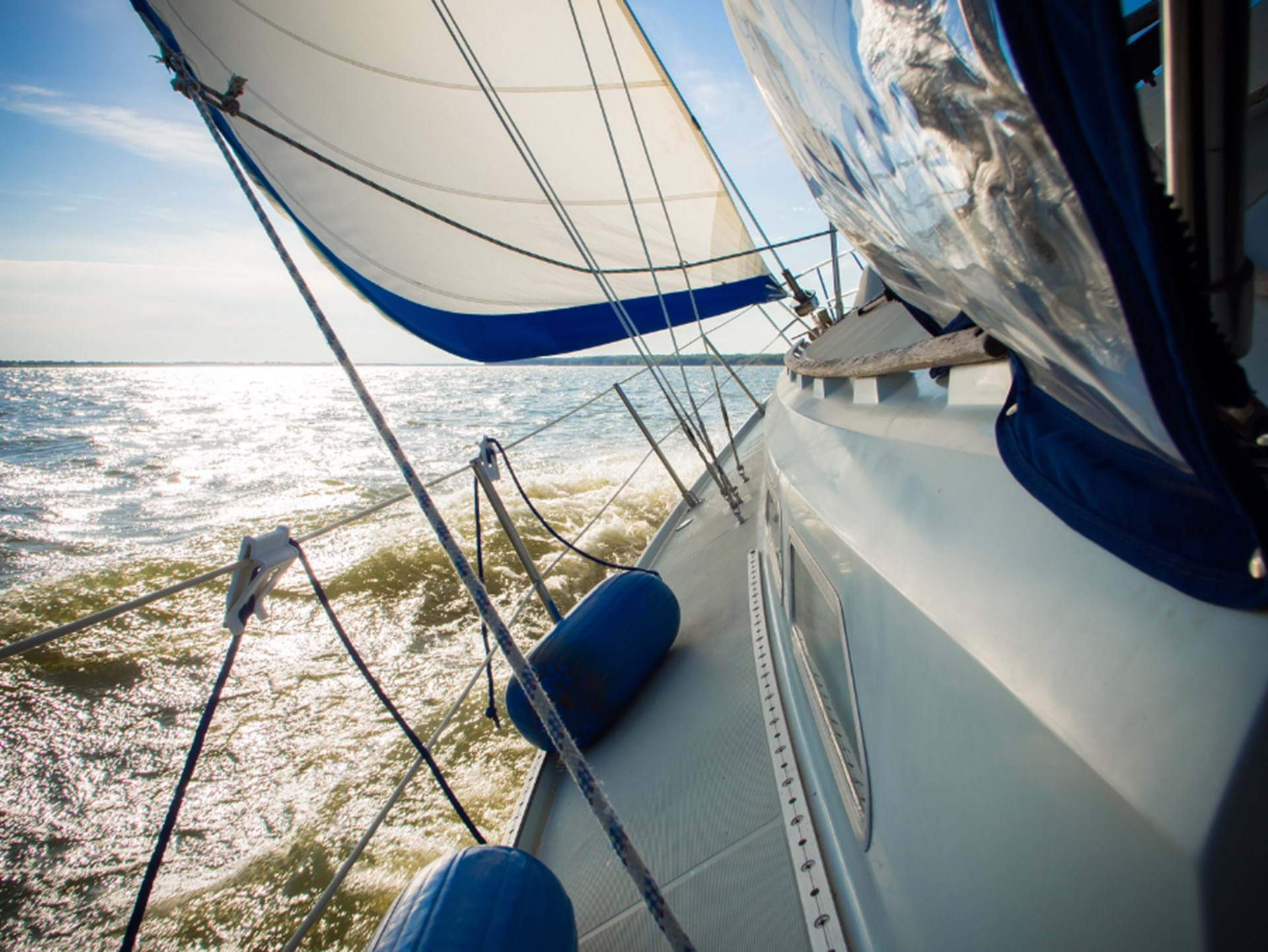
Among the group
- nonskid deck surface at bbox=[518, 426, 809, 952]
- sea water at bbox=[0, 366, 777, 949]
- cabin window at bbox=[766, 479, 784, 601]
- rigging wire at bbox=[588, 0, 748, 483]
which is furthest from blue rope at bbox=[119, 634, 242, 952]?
rigging wire at bbox=[588, 0, 748, 483]

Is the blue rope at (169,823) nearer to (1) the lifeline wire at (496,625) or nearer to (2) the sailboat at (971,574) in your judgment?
(2) the sailboat at (971,574)

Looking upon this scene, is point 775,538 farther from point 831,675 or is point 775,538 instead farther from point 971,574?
point 971,574

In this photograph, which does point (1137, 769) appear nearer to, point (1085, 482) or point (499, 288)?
point (1085, 482)

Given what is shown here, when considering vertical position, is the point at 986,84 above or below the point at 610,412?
above

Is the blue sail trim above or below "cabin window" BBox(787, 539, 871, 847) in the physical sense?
above

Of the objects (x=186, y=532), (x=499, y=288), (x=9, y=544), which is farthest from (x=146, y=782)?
(x=9, y=544)

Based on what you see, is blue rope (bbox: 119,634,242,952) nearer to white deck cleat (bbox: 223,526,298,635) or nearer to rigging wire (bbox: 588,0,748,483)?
white deck cleat (bbox: 223,526,298,635)

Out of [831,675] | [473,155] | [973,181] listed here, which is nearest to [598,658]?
[831,675]
